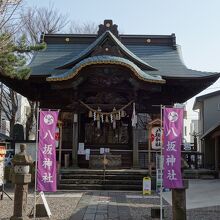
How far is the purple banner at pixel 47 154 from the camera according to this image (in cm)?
898

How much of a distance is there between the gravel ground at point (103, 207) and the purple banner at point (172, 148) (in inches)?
63.1

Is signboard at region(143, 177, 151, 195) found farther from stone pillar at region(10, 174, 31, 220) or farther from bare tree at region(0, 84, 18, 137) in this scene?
bare tree at region(0, 84, 18, 137)

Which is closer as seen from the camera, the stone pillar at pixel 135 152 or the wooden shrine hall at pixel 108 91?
the wooden shrine hall at pixel 108 91

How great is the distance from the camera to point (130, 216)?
9914 millimetres

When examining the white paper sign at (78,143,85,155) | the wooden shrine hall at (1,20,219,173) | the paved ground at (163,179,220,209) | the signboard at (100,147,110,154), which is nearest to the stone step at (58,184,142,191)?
the paved ground at (163,179,220,209)

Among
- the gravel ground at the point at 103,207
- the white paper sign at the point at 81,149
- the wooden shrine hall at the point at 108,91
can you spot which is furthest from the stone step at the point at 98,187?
the white paper sign at the point at 81,149

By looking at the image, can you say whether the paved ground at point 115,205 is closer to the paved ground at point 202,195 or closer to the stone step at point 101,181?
the paved ground at point 202,195

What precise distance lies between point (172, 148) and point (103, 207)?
3433 mm

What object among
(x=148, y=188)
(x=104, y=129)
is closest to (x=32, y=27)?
(x=104, y=129)

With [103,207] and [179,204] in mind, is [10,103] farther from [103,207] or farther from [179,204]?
[179,204]

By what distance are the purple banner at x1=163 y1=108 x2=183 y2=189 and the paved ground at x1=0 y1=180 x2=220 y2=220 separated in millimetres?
1603

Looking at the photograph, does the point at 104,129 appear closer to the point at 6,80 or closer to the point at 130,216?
the point at 6,80

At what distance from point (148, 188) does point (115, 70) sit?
6.69 metres

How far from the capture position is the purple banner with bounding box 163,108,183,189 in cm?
862
